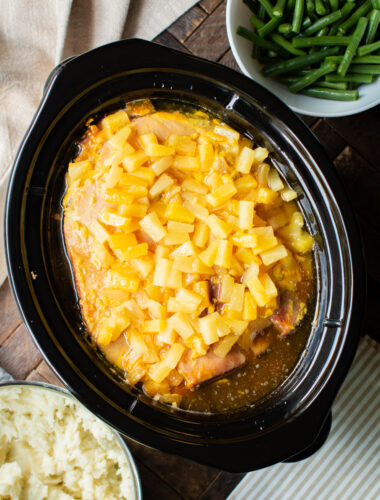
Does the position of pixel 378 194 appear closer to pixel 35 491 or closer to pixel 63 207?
pixel 63 207

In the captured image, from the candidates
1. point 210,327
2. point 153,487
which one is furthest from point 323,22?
point 153,487

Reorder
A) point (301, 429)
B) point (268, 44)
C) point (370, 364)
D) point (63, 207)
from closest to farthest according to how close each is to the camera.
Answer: point (301, 429)
point (63, 207)
point (268, 44)
point (370, 364)

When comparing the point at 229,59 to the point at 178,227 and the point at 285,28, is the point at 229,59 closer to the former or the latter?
the point at 285,28

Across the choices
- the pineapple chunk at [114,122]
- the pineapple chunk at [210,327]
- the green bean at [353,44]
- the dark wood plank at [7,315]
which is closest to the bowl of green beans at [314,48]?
the green bean at [353,44]

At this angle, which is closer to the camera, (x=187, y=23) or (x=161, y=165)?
(x=161, y=165)

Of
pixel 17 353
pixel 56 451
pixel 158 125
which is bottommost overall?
pixel 56 451

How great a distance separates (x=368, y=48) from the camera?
2268 mm

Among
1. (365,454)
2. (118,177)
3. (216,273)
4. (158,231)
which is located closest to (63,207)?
(118,177)

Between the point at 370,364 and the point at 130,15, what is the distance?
2028 millimetres

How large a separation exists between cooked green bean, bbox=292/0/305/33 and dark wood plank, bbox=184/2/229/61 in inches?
14.0

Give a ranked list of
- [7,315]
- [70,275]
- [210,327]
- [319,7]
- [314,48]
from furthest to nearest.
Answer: [7,315], [314,48], [319,7], [70,275], [210,327]

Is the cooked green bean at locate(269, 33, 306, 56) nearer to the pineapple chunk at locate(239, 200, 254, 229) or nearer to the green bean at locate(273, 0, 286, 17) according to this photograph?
the green bean at locate(273, 0, 286, 17)

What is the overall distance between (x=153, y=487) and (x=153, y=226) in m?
1.36

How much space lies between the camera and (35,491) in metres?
2.39
